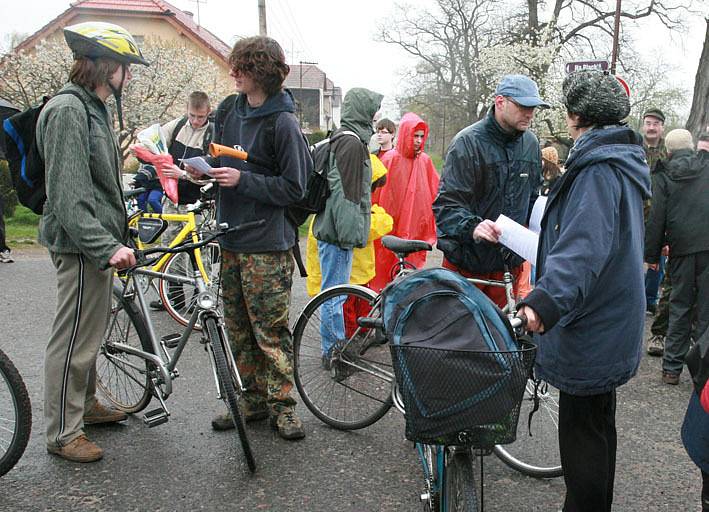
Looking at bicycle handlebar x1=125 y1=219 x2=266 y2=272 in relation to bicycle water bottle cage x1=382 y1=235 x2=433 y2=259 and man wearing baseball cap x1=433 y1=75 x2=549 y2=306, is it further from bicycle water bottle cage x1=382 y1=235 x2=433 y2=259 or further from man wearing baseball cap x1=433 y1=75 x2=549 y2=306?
man wearing baseball cap x1=433 y1=75 x2=549 y2=306

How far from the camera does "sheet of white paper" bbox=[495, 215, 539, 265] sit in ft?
9.19

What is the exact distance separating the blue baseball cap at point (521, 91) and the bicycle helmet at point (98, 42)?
1.90 meters

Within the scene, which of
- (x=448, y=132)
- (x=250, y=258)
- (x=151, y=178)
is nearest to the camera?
(x=250, y=258)

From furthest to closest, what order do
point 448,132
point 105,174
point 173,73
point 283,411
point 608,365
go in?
point 448,132 → point 173,73 → point 283,411 → point 105,174 → point 608,365

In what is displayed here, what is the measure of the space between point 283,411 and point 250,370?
0.31 meters

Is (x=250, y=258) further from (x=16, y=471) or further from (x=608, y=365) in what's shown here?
(x=608, y=365)

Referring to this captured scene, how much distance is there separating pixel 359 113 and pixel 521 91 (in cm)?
167

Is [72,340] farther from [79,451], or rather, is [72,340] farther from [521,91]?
[521,91]

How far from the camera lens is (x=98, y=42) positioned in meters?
3.14

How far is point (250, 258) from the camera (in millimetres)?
3537

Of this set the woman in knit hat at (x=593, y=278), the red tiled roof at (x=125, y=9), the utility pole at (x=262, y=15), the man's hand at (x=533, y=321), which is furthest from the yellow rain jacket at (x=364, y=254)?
the red tiled roof at (x=125, y=9)

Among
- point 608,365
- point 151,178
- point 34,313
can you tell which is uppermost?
point 151,178

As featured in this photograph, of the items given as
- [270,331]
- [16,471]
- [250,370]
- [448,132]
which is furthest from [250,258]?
[448,132]

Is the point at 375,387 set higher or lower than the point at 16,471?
higher
